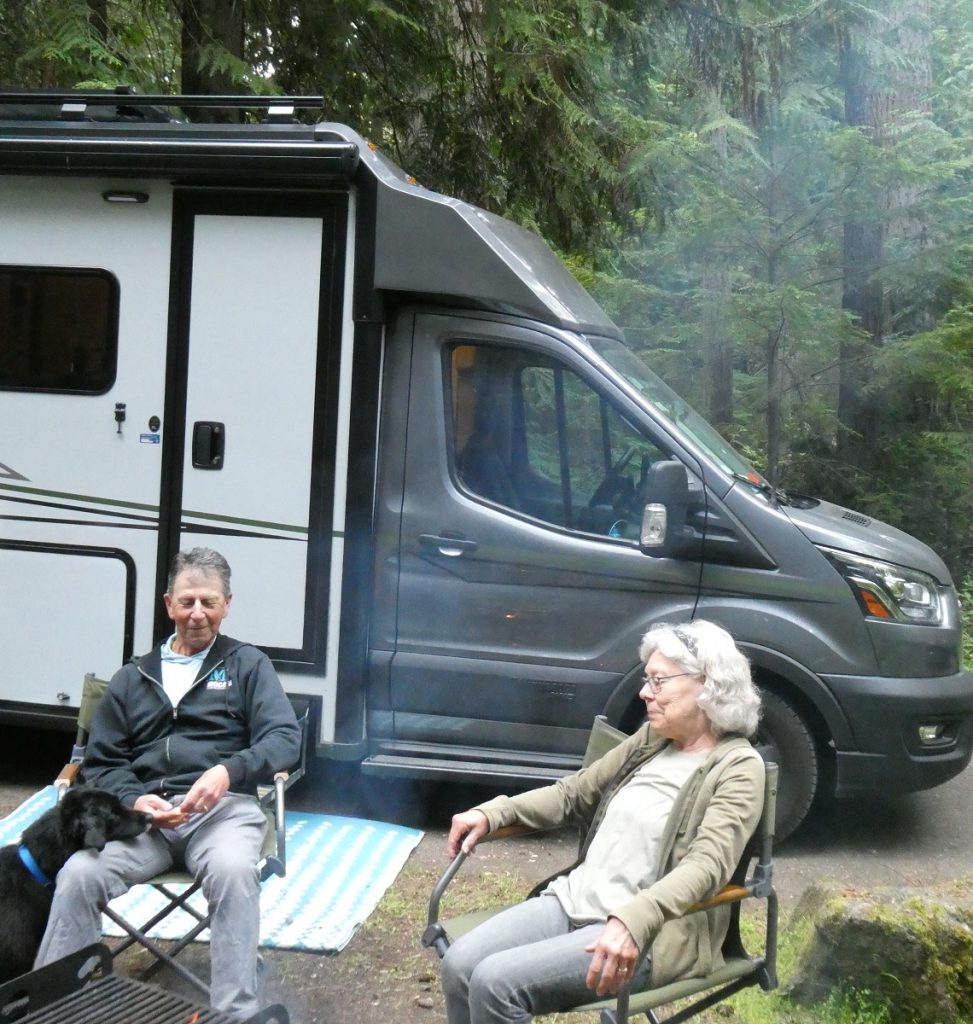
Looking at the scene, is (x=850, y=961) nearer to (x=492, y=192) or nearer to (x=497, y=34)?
(x=497, y=34)

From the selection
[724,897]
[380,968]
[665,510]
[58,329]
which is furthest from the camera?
[58,329]

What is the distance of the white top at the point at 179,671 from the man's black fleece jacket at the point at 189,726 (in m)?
0.02

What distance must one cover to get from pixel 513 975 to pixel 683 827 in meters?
0.55

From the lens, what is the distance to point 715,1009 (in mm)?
3811

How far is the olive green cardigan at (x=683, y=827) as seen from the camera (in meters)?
2.81

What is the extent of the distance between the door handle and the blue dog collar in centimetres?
222

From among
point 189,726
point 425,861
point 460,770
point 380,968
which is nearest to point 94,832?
point 189,726

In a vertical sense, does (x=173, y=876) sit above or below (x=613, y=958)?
below

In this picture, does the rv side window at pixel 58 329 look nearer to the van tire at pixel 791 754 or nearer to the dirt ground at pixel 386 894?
the dirt ground at pixel 386 894

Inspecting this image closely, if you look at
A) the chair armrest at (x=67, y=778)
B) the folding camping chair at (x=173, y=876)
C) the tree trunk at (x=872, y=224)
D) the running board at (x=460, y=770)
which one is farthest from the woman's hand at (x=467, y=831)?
the tree trunk at (x=872, y=224)

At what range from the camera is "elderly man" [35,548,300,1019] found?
11.4ft

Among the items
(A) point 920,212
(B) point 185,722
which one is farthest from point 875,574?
(A) point 920,212

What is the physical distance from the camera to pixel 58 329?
5.51m

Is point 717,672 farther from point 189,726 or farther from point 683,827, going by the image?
point 189,726
